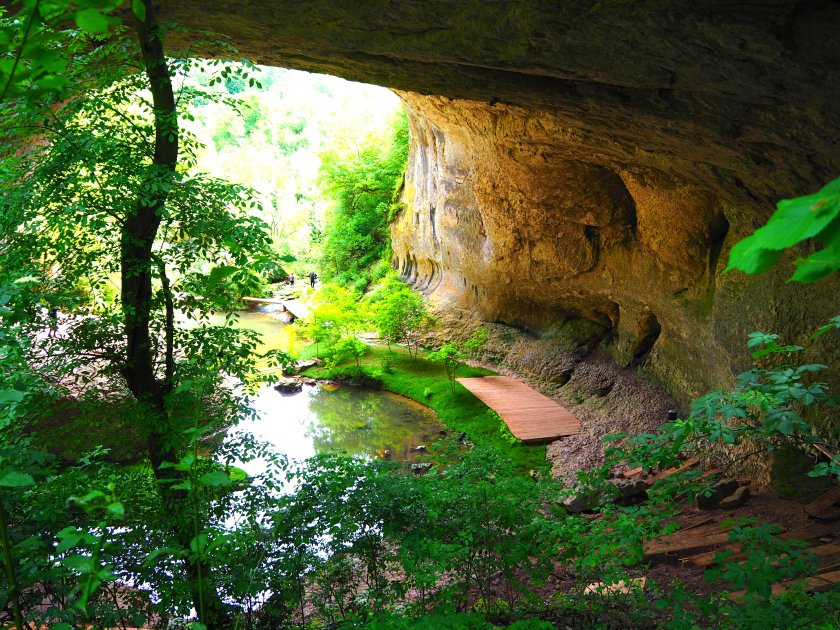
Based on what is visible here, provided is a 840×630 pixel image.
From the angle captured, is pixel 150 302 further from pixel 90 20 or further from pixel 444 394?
pixel 444 394

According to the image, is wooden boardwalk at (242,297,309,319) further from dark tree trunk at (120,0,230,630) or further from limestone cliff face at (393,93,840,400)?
dark tree trunk at (120,0,230,630)

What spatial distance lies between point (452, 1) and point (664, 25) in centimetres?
150

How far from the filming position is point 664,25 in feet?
13.8

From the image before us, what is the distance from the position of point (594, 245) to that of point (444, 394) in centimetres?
425

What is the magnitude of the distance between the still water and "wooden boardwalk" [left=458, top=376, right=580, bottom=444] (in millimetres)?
1186

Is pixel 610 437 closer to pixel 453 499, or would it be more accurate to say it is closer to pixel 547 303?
pixel 453 499

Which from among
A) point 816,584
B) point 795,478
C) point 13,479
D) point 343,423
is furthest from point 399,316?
point 13,479

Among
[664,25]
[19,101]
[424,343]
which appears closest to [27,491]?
[19,101]

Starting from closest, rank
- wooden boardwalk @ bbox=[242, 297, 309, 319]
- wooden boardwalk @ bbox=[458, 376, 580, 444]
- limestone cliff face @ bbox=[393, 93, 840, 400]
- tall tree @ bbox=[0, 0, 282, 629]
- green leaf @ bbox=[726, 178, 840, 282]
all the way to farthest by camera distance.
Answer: green leaf @ bbox=[726, 178, 840, 282], tall tree @ bbox=[0, 0, 282, 629], limestone cliff face @ bbox=[393, 93, 840, 400], wooden boardwalk @ bbox=[458, 376, 580, 444], wooden boardwalk @ bbox=[242, 297, 309, 319]

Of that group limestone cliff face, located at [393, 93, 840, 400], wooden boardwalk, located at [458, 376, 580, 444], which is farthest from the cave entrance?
wooden boardwalk, located at [458, 376, 580, 444]

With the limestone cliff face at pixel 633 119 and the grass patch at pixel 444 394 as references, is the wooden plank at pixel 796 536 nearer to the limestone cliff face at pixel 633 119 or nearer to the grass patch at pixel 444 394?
the limestone cliff face at pixel 633 119

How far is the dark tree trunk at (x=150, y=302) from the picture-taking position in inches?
161

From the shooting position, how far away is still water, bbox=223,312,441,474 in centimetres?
1100

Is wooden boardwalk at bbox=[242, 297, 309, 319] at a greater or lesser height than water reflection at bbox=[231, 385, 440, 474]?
greater
